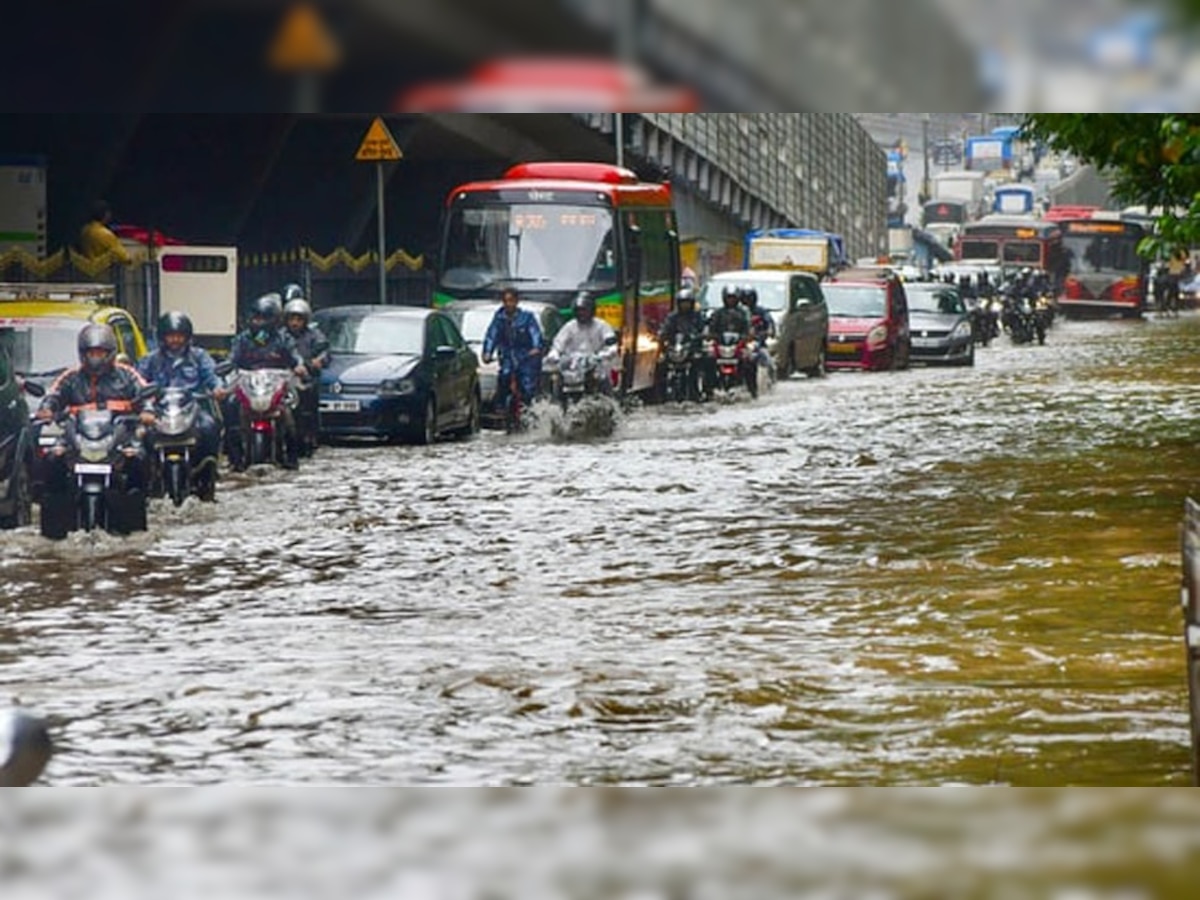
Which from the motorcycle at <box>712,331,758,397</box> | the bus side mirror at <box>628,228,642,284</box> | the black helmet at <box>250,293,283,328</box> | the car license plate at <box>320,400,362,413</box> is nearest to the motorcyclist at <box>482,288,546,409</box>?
the bus side mirror at <box>628,228,642,284</box>

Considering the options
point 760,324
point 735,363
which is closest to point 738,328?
point 735,363

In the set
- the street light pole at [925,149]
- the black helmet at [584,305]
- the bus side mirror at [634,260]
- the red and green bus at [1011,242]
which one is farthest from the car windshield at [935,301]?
the black helmet at [584,305]

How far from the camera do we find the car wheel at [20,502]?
Result: 17391 millimetres

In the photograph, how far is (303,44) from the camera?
8.91 m

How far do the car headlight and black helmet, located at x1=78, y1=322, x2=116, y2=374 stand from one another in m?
6.02

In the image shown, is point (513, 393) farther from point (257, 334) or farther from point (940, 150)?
point (940, 150)

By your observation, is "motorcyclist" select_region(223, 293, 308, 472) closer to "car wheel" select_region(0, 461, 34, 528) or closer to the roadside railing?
"car wheel" select_region(0, 461, 34, 528)

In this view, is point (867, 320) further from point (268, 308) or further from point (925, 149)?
point (925, 149)

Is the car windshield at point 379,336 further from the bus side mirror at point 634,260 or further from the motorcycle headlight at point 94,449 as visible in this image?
the motorcycle headlight at point 94,449

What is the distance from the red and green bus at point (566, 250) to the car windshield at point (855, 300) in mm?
1362

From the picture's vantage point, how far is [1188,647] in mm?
9719

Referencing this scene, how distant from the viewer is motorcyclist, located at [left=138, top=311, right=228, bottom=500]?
18.0 m

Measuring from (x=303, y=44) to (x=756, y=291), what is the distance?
850cm

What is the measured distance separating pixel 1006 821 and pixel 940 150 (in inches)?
121
